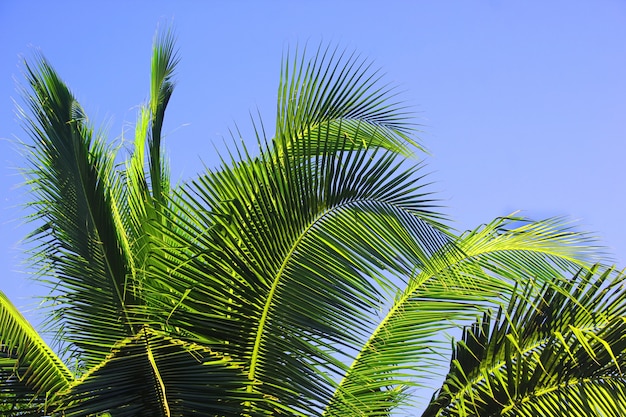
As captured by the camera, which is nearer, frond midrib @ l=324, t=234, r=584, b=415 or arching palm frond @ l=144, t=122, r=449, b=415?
arching palm frond @ l=144, t=122, r=449, b=415

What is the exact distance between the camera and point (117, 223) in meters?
4.51

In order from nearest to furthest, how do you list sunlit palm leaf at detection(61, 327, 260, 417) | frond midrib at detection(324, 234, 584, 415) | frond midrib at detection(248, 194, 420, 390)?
1. sunlit palm leaf at detection(61, 327, 260, 417)
2. frond midrib at detection(248, 194, 420, 390)
3. frond midrib at detection(324, 234, 584, 415)

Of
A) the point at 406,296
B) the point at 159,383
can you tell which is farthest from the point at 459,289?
the point at 159,383

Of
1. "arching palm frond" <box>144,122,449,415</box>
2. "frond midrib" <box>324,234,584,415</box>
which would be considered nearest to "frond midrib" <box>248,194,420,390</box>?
"arching palm frond" <box>144,122,449,415</box>

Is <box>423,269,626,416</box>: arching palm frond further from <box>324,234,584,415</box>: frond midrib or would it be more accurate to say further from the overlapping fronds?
the overlapping fronds

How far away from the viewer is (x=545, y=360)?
172 inches

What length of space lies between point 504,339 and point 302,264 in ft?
4.37

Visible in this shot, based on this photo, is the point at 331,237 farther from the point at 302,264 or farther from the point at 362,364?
the point at 362,364

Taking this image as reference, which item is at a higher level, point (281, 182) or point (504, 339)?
point (281, 182)

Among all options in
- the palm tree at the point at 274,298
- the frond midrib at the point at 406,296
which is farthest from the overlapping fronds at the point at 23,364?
the frond midrib at the point at 406,296

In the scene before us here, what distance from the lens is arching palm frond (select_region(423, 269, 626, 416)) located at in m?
4.30

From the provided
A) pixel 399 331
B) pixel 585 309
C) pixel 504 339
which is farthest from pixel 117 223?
pixel 585 309

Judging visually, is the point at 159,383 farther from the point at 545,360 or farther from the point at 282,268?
the point at 545,360

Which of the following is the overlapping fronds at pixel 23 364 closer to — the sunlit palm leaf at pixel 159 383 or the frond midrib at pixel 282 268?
the sunlit palm leaf at pixel 159 383
